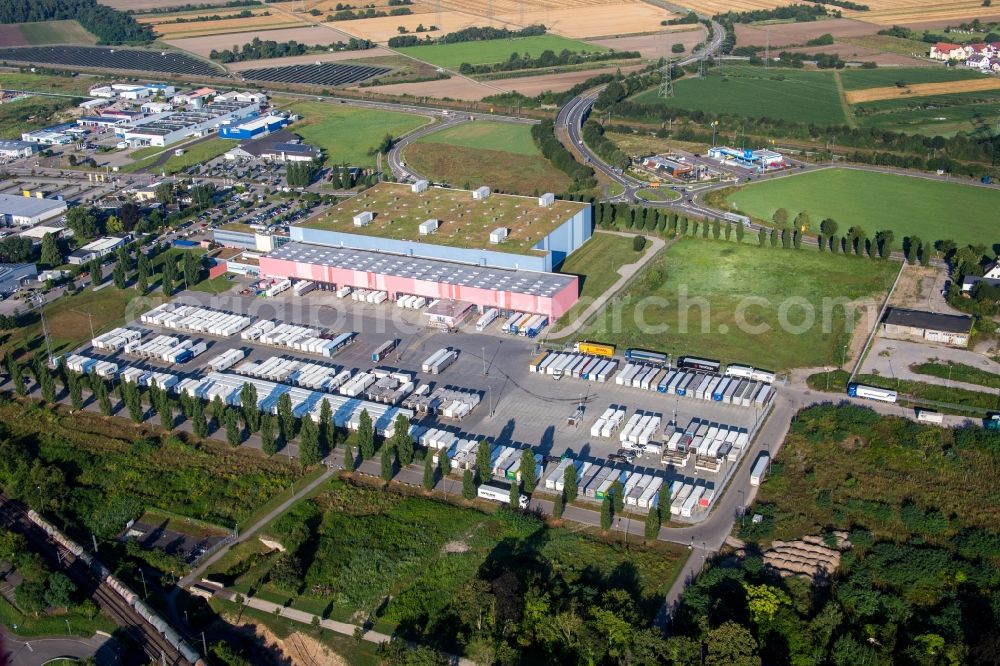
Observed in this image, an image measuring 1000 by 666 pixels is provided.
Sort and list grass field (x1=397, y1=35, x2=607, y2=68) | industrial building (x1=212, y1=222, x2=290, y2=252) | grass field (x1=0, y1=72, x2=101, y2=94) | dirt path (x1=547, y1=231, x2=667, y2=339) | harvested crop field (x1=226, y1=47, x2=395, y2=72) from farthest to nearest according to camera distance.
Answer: harvested crop field (x1=226, y1=47, x2=395, y2=72), grass field (x1=397, y1=35, x2=607, y2=68), grass field (x1=0, y1=72, x2=101, y2=94), industrial building (x1=212, y1=222, x2=290, y2=252), dirt path (x1=547, y1=231, x2=667, y2=339)

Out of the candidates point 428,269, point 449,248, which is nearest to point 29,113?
A: point 449,248

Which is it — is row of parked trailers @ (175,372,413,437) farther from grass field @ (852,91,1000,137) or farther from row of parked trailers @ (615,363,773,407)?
grass field @ (852,91,1000,137)

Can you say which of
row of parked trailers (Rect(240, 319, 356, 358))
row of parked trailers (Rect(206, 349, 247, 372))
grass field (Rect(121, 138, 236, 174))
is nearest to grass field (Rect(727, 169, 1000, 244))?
row of parked trailers (Rect(240, 319, 356, 358))

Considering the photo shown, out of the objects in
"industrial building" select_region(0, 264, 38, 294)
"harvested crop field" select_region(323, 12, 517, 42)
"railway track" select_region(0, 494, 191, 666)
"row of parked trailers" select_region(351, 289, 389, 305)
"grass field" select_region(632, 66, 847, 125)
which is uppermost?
"harvested crop field" select_region(323, 12, 517, 42)

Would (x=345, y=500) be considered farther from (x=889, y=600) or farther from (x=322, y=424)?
(x=889, y=600)

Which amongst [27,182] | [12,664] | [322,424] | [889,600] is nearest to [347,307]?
[322,424]

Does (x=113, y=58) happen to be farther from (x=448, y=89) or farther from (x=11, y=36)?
(x=448, y=89)
